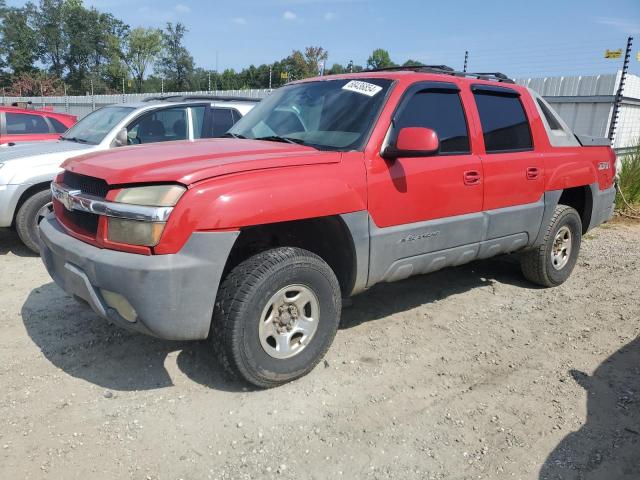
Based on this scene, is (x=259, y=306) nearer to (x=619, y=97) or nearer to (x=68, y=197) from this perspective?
(x=68, y=197)

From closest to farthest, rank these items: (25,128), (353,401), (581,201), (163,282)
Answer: (163,282) → (353,401) → (581,201) → (25,128)

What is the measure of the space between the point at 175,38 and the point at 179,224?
77.3 metres

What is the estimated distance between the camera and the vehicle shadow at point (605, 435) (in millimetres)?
2520

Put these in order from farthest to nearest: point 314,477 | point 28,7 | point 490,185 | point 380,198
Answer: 1. point 28,7
2. point 490,185
3. point 380,198
4. point 314,477

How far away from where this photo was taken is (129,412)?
2822mm

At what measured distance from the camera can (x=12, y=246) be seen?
6121 millimetres

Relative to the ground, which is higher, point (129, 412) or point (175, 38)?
point (175, 38)

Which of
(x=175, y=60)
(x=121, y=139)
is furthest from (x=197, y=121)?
(x=175, y=60)

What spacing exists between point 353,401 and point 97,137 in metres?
4.79

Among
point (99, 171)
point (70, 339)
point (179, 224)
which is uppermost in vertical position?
point (99, 171)

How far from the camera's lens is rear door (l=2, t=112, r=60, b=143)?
26.3 ft


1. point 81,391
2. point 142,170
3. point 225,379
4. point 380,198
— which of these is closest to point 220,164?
point 142,170

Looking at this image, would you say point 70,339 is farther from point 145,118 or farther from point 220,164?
point 145,118

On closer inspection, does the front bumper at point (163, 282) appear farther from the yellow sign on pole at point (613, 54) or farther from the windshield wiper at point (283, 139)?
the yellow sign on pole at point (613, 54)
